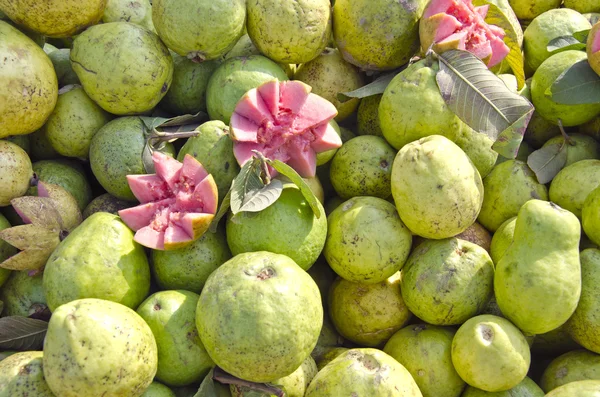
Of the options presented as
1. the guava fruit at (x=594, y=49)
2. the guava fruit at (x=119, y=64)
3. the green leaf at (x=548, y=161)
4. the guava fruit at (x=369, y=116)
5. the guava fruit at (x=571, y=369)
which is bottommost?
the guava fruit at (x=571, y=369)

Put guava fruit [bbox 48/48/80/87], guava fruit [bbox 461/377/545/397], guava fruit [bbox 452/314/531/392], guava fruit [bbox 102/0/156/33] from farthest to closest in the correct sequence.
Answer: guava fruit [bbox 102/0/156/33] < guava fruit [bbox 48/48/80/87] < guava fruit [bbox 461/377/545/397] < guava fruit [bbox 452/314/531/392]

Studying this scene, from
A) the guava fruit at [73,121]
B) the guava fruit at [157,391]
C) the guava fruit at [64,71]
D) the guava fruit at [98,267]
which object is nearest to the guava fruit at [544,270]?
the guava fruit at [157,391]

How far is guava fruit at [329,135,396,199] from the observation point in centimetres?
220

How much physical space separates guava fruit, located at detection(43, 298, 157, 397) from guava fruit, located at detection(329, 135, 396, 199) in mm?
1092

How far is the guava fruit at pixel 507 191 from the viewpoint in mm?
2232

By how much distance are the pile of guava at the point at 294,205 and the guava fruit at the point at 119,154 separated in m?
0.01

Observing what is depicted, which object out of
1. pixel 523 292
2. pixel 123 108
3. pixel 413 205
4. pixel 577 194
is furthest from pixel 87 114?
pixel 577 194

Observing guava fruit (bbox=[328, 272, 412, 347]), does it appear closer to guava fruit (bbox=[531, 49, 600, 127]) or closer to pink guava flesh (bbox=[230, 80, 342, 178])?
pink guava flesh (bbox=[230, 80, 342, 178])

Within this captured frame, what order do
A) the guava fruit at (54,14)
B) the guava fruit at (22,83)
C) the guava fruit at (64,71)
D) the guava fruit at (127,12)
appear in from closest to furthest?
the guava fruit at (22,83)
the guava fruit at (54,14)
the guava fruit at (64,71)
the guava fruit at (127,12)

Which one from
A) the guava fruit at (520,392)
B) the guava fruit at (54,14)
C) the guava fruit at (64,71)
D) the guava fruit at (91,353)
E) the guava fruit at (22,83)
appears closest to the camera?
the guava fruit at (91,353)

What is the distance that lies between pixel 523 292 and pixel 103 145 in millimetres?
1803

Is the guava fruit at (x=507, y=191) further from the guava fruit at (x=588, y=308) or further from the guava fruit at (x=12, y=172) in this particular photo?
the guava fruit at (x=12, y=172)

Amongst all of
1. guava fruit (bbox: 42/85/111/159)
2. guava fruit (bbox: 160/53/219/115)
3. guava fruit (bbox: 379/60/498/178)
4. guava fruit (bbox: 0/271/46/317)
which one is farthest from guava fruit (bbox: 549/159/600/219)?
guava fruit (bbox: 0/271/46/317)

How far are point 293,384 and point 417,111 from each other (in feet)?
3.81
